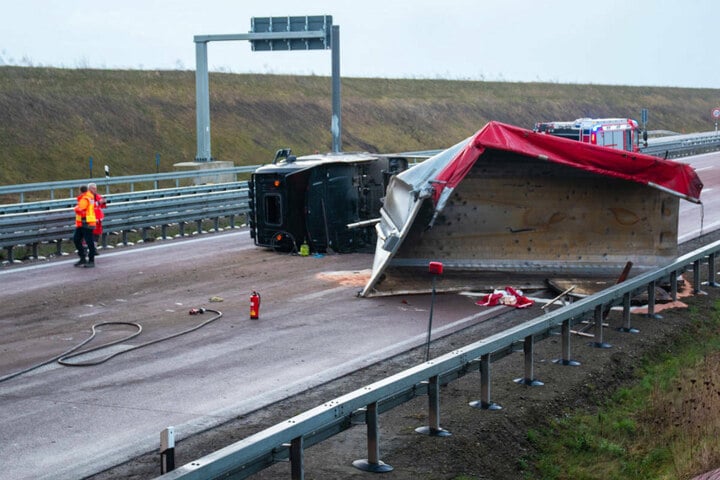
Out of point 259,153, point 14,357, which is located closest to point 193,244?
point 14,357

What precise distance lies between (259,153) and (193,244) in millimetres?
37743

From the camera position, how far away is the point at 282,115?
70500 mm

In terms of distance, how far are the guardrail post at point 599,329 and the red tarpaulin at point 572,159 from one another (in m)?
3.43

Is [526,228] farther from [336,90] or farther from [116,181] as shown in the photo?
[336,90]

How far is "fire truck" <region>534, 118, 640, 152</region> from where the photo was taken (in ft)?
117

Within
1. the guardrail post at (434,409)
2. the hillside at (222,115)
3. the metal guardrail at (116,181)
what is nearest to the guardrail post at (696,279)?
the guardrail post at (434,409)

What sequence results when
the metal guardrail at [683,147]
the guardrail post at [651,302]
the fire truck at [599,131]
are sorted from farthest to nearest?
the metal guardrail at [683,147] < the fire truck at [599,131] < the guardrail post at [651,302]

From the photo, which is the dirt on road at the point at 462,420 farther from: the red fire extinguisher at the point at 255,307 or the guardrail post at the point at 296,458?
the red fire extinguisher at the point at 255,307

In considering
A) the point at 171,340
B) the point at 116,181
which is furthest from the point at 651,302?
the point at 116,181

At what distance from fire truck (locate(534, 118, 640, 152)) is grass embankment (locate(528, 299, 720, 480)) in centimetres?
2519

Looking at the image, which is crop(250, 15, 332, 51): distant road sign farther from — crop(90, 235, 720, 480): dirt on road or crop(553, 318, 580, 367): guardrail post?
crop(553, 318, 580, 367): guardrail post

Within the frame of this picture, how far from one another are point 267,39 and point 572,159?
93.9ft

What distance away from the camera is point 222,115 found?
65250mm

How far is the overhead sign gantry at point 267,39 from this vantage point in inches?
1629
